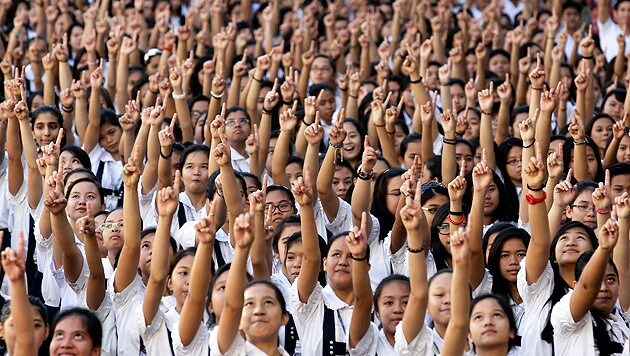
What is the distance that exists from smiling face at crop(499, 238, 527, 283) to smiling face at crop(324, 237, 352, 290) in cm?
70

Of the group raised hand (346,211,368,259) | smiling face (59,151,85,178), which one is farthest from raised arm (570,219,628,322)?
smiling face (59,151,85,178)

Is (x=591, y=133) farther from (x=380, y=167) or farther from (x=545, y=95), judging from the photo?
(x=380, y=167)

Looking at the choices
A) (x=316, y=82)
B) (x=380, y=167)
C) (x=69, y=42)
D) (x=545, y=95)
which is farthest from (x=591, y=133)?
(x=69, y=42)

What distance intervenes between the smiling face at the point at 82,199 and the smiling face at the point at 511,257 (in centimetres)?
195

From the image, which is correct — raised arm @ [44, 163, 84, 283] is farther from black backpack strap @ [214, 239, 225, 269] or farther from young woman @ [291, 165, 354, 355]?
young woman @ [291, 165, 354, 355]

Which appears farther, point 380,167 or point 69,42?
point 69,42

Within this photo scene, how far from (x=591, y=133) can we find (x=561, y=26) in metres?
2.76

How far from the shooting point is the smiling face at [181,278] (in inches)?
188

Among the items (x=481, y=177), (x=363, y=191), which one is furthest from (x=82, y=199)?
(x=481, y=177)

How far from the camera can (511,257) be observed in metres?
5.11

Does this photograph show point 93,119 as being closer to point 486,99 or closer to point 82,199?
point 82,199

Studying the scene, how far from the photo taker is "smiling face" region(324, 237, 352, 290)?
4.86 m

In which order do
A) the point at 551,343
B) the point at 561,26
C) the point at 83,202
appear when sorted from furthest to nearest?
the point at 561,26 → the point at 83,202 → the point at 551,343

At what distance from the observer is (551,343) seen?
15.7 ft
